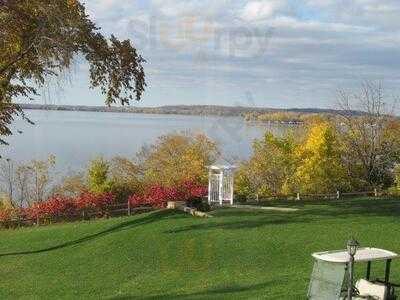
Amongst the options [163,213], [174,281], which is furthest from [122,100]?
[174,281]

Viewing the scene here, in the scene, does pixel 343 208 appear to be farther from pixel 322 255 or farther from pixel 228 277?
pixel 322 255

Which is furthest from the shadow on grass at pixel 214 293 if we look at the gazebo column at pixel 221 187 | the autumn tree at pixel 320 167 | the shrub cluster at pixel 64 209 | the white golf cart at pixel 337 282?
the autumn tree at pixel 320 167

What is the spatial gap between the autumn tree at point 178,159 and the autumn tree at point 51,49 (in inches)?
938

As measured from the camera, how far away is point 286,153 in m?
47.4

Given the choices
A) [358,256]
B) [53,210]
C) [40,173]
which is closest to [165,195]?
[53,210]

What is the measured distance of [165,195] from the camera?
37.2 metres

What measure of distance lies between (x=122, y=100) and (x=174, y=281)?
9.71m

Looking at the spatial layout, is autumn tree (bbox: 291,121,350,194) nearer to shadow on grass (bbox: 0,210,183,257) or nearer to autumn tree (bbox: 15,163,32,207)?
shadow on grass (bbox: 0,210,183,257)

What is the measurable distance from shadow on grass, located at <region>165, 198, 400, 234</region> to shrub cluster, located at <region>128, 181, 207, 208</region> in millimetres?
7474

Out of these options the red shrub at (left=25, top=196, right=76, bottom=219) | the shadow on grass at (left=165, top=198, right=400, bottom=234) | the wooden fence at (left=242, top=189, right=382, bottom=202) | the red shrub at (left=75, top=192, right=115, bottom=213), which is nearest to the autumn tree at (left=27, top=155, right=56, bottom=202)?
the red shrub at (left=75, top=192, right=115, bottom=213)

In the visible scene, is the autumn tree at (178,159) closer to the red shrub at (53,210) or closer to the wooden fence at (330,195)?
the wooden fence at (330,195)

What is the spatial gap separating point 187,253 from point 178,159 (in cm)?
3406

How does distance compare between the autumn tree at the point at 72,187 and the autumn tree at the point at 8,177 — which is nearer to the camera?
the autumn tree at the point at 72,187

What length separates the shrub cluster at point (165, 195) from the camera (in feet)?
117
